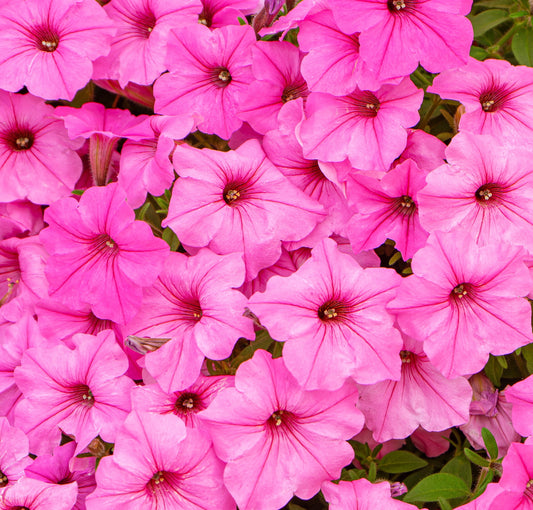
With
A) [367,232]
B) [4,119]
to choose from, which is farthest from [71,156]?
[367,232]

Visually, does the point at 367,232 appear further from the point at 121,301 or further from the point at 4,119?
the point at 4,119

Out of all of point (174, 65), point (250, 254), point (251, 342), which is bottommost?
point (251, 342)

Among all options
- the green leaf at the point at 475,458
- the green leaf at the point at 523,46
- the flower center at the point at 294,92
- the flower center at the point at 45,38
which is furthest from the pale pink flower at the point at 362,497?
the flower center at the point at 45,38

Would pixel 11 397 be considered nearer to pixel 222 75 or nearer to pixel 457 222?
pixel 222 75

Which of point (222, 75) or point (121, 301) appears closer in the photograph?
point (121, 301)

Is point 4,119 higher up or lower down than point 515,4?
lower down

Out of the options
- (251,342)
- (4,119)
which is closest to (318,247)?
(251,342)

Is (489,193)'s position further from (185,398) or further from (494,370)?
(185,398)
